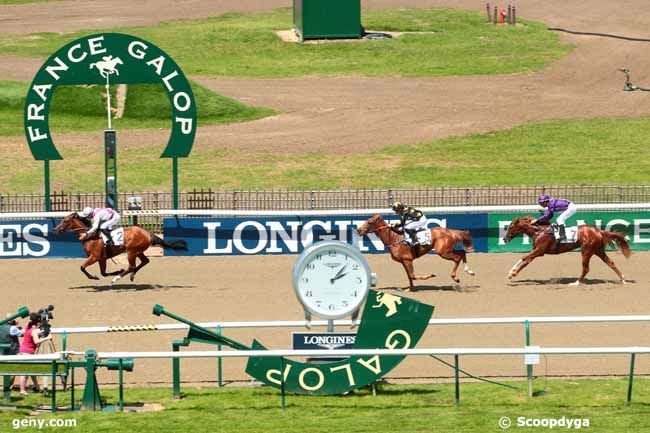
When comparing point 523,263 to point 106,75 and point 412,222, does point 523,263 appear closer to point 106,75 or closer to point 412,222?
point 412,222

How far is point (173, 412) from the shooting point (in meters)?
18.7

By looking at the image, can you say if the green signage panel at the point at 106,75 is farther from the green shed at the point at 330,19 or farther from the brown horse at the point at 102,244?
the green shed at the point at 330,19

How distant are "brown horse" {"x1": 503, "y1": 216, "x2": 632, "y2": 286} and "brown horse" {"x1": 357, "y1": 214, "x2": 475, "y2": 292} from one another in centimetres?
116

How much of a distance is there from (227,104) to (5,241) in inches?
667

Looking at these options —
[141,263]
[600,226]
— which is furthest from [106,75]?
[600,226]

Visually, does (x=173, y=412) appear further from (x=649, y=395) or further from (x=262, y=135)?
(x=262, y=135)

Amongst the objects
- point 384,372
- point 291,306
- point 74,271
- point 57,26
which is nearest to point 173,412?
point 384,372

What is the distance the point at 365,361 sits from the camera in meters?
19.2

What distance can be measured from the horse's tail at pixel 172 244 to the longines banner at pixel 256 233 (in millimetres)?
442

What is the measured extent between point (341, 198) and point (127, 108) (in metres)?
14.2

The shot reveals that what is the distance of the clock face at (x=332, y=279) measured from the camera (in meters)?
19.6
